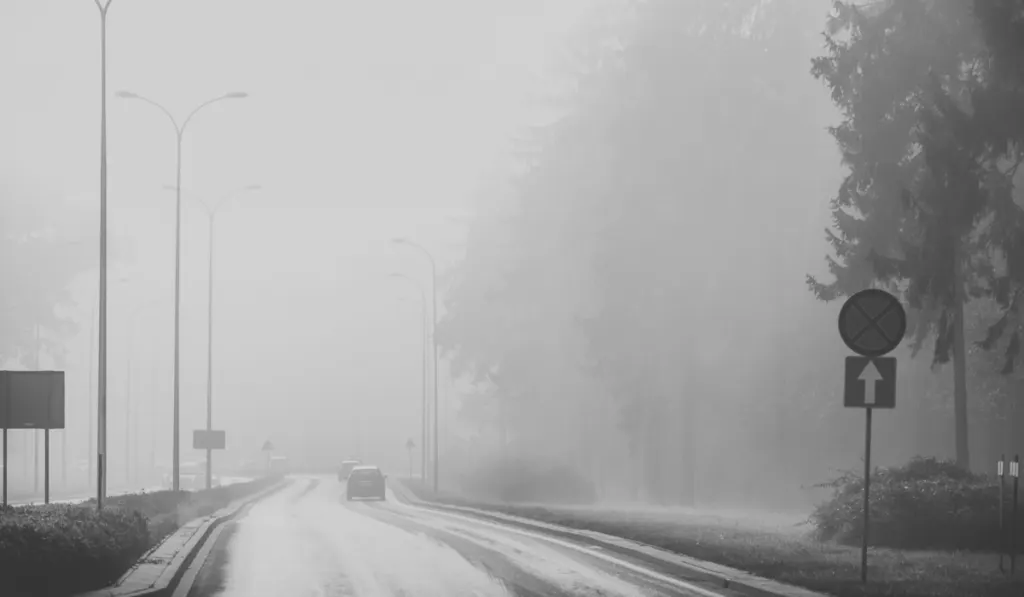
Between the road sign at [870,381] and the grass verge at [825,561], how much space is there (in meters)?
2.10

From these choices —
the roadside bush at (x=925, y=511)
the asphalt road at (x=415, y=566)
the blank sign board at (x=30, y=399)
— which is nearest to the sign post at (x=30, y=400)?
the blank sign board at (x=30, y=399)

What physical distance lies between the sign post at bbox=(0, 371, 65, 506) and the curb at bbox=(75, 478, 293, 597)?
98.4 inches

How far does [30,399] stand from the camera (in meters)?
25.3

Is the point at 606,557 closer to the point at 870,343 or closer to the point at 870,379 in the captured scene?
the point at 870,379

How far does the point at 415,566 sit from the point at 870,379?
7958 millimetres

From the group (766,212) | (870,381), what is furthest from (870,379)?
(766,212)

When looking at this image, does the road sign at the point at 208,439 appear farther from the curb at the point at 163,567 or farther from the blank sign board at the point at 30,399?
the blank sign board at the point at 30,399

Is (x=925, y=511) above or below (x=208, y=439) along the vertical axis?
above

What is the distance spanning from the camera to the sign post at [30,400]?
82.2 ft

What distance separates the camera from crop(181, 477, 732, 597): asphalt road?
1900 cm

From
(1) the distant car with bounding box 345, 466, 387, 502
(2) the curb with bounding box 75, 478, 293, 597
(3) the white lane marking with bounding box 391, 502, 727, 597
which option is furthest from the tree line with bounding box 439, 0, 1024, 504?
(2) the curb with bounding box 75, 478, 293, 597

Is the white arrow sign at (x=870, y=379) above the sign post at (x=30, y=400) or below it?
above

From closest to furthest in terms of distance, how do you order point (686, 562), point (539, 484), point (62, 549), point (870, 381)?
point (62, 549)
point (870, 381)
point (686, 562)
point (539, 484)

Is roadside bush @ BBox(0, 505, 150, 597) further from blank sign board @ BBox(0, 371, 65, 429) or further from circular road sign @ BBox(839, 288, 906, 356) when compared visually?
circular road sign @ BBox(839, 288, 906, 356)
